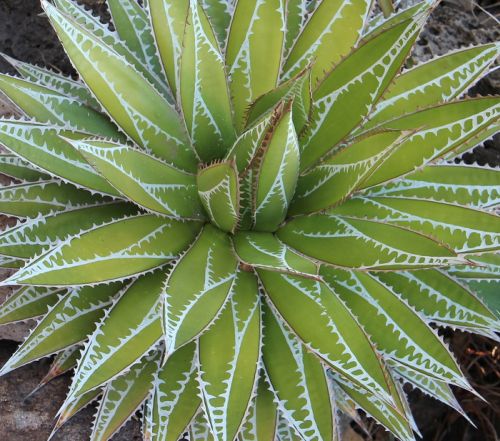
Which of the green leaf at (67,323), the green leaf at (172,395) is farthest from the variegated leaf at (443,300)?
the green leaf at (67,323)

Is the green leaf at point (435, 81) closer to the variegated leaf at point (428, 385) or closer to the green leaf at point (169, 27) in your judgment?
the green leaf at point (169, 27)

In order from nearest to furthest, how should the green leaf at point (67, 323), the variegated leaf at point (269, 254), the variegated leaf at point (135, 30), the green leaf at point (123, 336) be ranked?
the variegated leaf at point (269, 254) < the green leaf at point (123, 336) < the green leaf at point (67, 323) < the variegated leaf at point (135, 30)

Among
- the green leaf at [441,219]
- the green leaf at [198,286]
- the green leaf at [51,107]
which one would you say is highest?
the green leaf at [51,107]

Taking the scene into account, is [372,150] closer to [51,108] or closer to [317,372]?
[317,372]

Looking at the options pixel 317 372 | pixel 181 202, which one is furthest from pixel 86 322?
pixel 317 372

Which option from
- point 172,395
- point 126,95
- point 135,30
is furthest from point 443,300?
point 135,30

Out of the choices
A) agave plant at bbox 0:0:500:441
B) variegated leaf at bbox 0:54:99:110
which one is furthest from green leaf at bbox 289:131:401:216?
variegated leaf at bbox 0:54:99:110
